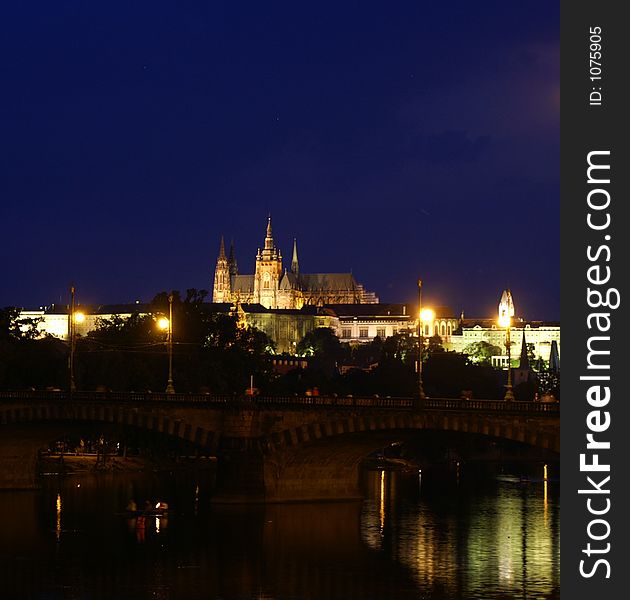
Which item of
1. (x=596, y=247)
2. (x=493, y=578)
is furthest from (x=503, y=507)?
(x=596, y=247)

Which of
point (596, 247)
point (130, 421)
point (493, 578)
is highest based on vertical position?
point (596, 247)

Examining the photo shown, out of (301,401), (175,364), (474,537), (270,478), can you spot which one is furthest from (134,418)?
(175,364)

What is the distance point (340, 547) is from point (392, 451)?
7796 centimetres

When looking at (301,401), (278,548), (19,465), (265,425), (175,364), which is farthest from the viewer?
(175,364)

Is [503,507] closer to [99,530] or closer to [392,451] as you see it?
[99,530]

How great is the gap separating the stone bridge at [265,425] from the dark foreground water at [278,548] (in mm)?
2084

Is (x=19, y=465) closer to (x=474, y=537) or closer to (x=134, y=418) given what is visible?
(x=134, y=418)

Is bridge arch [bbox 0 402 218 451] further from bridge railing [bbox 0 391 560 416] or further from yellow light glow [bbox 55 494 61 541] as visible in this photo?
yellow light glow [bbox 55 494 61 541]

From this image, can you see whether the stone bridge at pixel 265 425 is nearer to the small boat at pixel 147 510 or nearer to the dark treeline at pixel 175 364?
the small boat at pixel 147 510

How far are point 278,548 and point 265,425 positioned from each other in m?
14.6

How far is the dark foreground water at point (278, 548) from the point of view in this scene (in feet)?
217

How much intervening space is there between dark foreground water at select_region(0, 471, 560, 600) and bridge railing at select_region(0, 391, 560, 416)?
5.83 m

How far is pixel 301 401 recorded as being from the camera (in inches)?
3484

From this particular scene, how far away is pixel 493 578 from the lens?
68.4 metres
